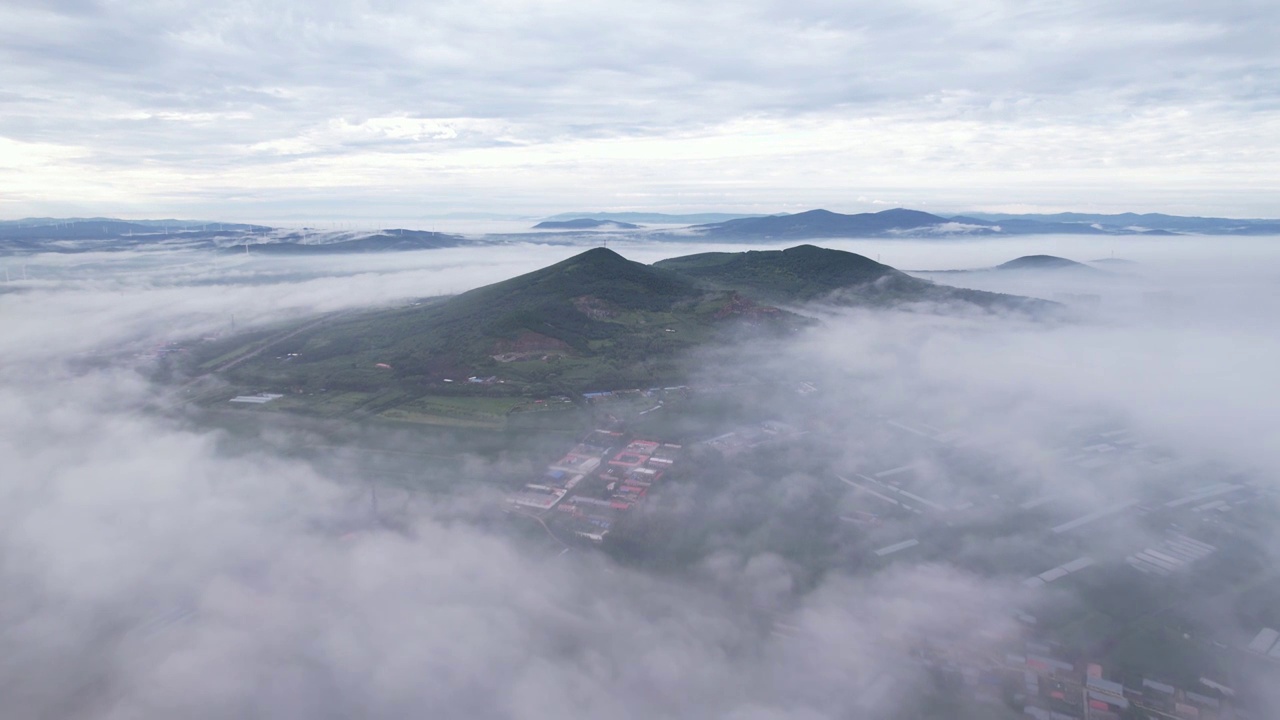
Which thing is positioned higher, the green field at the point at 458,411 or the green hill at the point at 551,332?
the green hill at the point at 551,332

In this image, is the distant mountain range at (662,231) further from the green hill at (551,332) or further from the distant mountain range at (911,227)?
the green hill at (551,332)

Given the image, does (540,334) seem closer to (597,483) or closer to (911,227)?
(597,483)

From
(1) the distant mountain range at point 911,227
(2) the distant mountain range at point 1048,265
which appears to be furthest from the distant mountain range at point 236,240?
(2) the distant mountain range at point 1048,265

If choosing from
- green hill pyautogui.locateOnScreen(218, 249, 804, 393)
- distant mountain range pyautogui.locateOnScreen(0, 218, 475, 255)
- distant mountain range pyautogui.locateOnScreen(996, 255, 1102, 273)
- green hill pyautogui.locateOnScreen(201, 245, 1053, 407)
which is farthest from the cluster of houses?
distant mountain range pyautogui.locateOnScreen(0, 218, 475, 255)

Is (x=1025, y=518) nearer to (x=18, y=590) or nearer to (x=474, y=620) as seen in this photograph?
(x=474, y=620)

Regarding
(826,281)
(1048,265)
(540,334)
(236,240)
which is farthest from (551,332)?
(236,240)

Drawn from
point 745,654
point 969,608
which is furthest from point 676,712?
point 969,608

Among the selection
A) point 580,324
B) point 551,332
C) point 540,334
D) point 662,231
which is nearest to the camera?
point 540,334

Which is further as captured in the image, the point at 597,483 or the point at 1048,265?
the point at 1048,265
